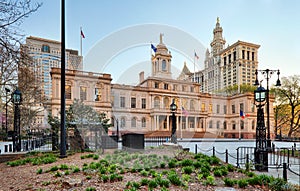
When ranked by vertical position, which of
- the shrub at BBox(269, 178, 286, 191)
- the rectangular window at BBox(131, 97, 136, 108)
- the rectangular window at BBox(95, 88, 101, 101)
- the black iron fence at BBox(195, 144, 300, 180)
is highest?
the rectangular window at BBox(95, 88, 101, 101)

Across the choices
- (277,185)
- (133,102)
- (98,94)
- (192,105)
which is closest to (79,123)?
(277,185)

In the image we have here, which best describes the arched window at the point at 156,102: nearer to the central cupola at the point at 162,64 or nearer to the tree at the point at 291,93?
the central cupola at the point at 162,64

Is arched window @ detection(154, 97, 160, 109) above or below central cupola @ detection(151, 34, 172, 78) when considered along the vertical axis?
below

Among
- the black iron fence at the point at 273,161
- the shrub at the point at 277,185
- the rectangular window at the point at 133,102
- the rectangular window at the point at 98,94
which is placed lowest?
the black iron fence at the point at 273,161

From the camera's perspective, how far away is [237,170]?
7355mm

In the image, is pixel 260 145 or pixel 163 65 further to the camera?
pixel 163 65

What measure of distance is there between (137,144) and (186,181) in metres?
6.35

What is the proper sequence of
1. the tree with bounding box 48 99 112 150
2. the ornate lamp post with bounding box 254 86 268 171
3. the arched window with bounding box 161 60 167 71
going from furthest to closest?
the arched window with bounding box 161 60 167 71 < the tree with bounding box 48 99 112 150 < the ornate lamp post with bounding box 254 86 268 171

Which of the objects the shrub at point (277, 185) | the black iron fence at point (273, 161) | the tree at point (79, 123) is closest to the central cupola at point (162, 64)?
the tree at point (79, 123)

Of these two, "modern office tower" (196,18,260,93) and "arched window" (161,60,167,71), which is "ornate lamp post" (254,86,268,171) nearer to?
"modern office tower" (196,18,260,93)

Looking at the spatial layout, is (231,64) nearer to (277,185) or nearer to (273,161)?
(273,161)

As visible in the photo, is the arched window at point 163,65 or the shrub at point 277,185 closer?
the shrub at point 277,185

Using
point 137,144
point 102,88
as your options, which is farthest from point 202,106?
point 137,144

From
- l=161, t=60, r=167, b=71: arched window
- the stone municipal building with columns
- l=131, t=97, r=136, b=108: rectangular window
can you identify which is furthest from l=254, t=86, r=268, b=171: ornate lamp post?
l=161, t=60, r=167, b=71: arched window
